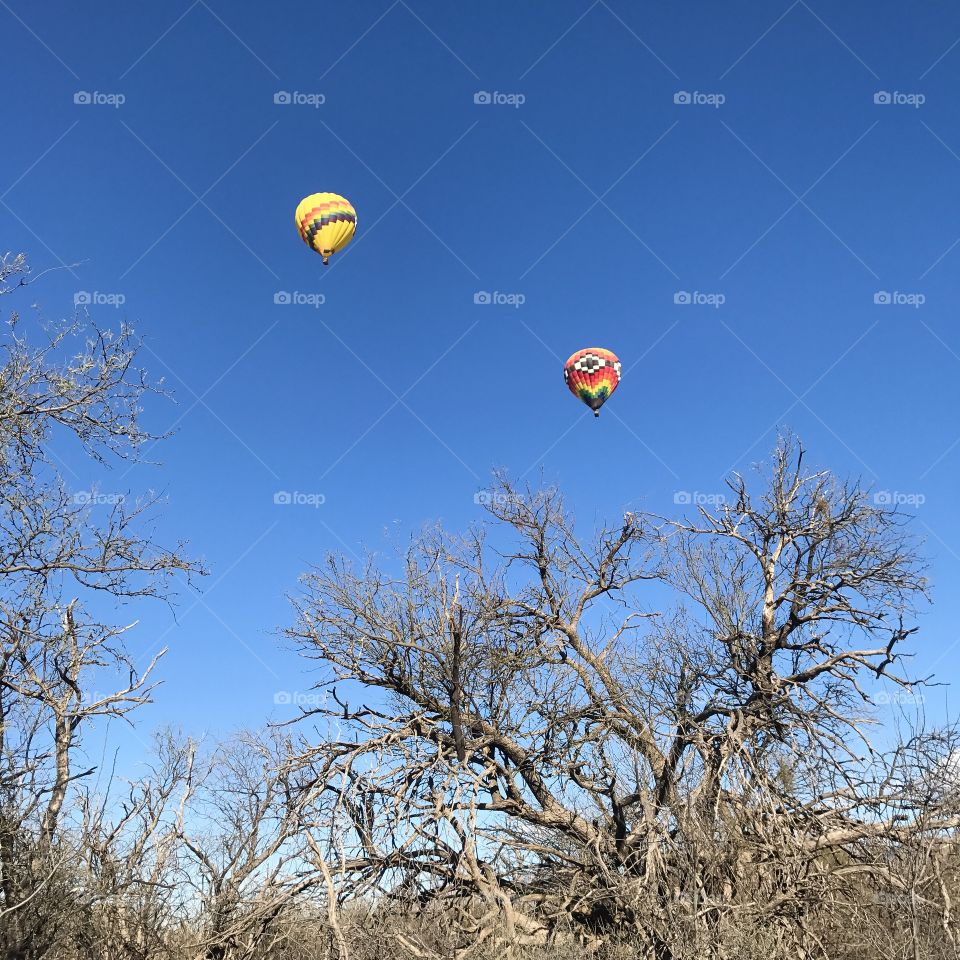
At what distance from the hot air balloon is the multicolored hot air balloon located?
19.3 feet

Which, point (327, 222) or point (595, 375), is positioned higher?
point (327, 222)

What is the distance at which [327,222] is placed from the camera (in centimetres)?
1869

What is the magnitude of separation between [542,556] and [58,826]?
26.6 feet

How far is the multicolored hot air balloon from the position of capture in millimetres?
20078

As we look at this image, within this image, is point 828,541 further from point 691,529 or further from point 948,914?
point 948,914

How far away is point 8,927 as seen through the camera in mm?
9047

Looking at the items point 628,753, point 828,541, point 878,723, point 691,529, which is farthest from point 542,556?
point 878,723

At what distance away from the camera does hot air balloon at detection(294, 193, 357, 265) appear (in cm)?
1872

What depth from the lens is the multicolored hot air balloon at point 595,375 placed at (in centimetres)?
2008

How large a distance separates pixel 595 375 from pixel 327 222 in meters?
6.78

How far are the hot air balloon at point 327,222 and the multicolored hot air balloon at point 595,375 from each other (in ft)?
19.3

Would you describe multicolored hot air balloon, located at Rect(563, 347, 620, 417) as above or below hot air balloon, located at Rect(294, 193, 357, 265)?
below

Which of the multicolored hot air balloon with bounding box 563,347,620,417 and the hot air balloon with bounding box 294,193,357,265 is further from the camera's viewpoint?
the multicolored hot air balloon with bounding box 563,347,620,417

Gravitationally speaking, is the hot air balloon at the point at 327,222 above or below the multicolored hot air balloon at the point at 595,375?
above
